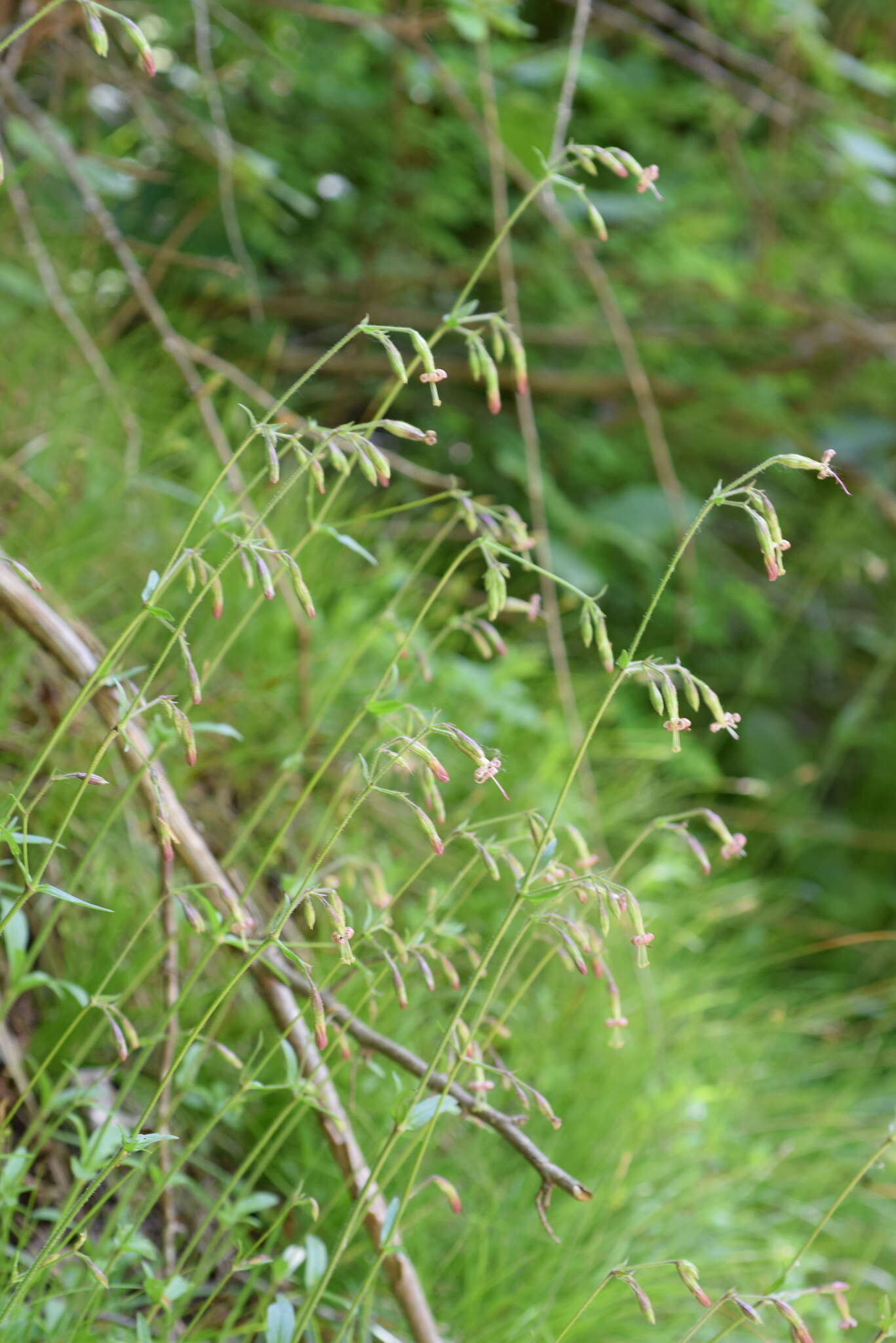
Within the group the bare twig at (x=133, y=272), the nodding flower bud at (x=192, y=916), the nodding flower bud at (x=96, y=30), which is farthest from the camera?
the bare twig at (x=133, y=272)

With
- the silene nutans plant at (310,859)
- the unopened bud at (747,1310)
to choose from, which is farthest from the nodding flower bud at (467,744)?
the unopened bud at (747,1310)

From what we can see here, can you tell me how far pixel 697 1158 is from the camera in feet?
5.16

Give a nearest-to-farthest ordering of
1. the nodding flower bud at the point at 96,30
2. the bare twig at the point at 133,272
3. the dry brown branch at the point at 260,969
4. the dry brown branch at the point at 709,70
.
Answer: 1. the nodding flower bud at the point at 96,30
2. the dry brown branch at the point at 260,969
3. the bare twig at the point at 133,272
4. the dry brown branch at the point at 709,70

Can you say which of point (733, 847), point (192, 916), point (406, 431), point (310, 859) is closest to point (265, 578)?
point (406, 431)

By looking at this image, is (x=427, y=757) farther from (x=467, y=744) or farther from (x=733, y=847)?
(x=733, y=847)

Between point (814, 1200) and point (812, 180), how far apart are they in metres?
2.57

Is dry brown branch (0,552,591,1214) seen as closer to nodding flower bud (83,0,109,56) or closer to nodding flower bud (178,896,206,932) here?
nodding flower bud (178,896,206,932)

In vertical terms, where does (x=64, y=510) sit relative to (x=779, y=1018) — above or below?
above

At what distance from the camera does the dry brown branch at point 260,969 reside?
97cm

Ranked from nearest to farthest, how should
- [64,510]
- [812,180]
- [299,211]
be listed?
1. [64,510]
2. [299,211]
3. [812,180]

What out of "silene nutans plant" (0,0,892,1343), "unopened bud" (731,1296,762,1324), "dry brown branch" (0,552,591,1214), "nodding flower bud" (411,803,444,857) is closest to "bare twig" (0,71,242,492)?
"silene nutans plant" (0,0,892,1343)

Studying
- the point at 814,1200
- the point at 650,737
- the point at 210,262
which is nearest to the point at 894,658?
the point at 650,737

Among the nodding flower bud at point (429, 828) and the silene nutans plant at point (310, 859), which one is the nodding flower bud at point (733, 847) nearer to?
the silene nutans plant at point (310, 859)

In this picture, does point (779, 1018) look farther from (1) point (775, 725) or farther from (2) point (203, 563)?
(1) point (775, 725)
